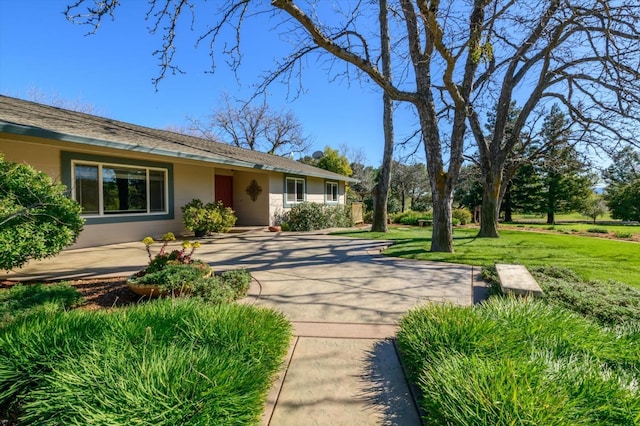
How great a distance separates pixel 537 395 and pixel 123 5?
7.72 metres

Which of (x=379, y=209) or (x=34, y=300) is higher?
(x=379, y=209)

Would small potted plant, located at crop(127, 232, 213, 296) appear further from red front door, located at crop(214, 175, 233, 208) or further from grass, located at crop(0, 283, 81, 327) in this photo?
red front door, located at crop(214, 175, 233, 208)

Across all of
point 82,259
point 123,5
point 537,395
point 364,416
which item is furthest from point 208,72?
point 537,395

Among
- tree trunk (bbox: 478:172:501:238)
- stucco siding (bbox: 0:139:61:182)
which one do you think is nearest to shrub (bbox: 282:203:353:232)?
tree trunk (bbox: 478:172:501:238)

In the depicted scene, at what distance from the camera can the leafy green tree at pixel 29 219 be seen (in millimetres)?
3998

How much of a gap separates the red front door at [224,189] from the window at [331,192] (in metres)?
6.05

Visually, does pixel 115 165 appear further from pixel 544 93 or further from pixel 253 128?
pixel 253 128

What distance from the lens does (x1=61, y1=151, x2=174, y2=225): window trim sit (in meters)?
7.43

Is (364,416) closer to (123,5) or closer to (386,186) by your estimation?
(123,5)

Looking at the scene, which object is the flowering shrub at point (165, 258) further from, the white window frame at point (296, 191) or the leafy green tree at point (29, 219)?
the white window frame at point (296, 191)

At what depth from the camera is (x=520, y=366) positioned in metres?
1.85

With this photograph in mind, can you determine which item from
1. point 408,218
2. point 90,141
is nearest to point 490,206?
point 408,218

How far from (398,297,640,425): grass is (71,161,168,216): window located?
8723 millimetres

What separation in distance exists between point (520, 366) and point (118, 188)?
32.5 ft
